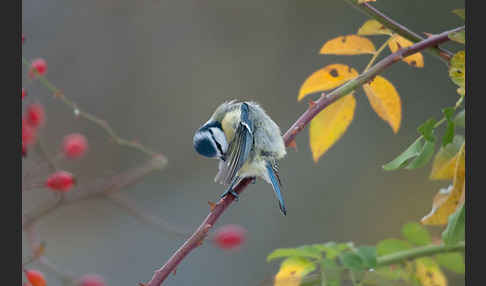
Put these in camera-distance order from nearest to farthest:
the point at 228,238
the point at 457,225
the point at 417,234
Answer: the point at 457,225, the point at 417,234, the point at 228,238

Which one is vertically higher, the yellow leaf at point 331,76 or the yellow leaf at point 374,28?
the yellow leaf at point 374,28

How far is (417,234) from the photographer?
0.38 meters

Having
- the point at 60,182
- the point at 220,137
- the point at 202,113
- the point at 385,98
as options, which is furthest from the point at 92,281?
the point at 202,113

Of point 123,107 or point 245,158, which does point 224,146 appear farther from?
point 123,107

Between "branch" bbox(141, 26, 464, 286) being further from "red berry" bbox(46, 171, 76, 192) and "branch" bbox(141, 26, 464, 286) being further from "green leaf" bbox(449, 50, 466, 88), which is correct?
"red berry" bbox(46, 171, 76, 192)

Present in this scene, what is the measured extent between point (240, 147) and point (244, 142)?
1 centimetres

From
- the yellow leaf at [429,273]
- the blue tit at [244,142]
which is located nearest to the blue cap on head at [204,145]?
the blue tit at [244,142]

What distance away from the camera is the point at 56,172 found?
18.5 inches

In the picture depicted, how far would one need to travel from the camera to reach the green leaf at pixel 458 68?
31 cm

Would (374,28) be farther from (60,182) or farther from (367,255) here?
(60,182)

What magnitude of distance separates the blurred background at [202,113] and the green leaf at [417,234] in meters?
0.41

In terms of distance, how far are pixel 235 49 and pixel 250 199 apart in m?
0.33

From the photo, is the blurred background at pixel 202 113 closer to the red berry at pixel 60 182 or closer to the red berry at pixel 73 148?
the red berry at pixel 73 148

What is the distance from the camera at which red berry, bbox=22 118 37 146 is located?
1.43ft
